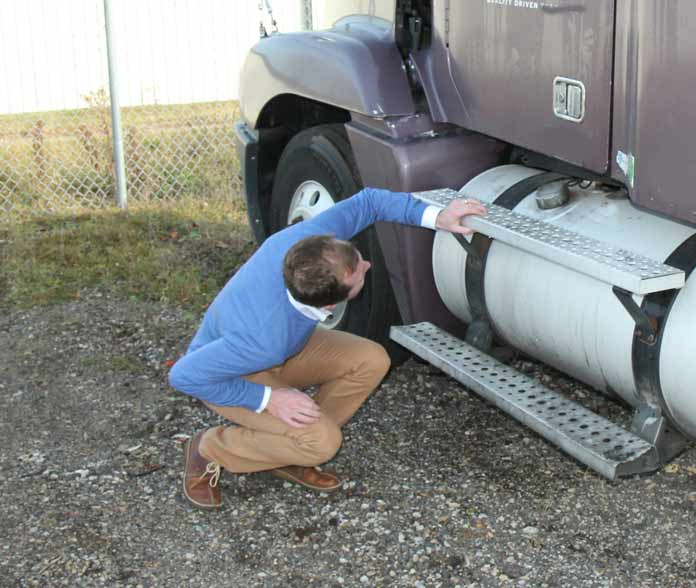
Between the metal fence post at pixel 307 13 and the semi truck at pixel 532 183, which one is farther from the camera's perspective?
the metal fence post at pixel 307 13

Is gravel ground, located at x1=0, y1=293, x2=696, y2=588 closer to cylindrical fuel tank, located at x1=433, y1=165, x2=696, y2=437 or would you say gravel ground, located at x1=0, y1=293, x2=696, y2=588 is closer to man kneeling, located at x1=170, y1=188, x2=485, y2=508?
man kneeling, located at x1=170, y1=188, x2=485, y2=508

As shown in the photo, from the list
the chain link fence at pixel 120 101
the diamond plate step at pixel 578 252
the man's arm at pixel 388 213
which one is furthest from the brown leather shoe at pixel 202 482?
the chain link fence at pixel 120 101

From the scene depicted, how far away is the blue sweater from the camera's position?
131 inches

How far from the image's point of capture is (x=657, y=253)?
10.3 feet

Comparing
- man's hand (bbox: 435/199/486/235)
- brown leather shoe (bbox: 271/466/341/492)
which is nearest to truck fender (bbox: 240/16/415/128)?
man's hand (bbox: 435/199/486/235)

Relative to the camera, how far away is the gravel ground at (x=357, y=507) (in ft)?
10.7

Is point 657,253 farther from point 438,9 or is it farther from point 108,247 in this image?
point 108,247

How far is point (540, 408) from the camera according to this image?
11.3 feet

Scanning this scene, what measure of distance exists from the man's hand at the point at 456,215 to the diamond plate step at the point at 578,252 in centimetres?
2

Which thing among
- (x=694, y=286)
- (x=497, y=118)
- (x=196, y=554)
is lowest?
(x=196, y=554)

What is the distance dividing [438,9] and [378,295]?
46.2 inches

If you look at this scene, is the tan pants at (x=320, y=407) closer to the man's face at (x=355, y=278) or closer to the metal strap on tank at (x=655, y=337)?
the man's face at (x=355, y=278)

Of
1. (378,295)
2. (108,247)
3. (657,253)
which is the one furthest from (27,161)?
(657,253)

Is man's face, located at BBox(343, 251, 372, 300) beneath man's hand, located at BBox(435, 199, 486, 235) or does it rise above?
beneath
